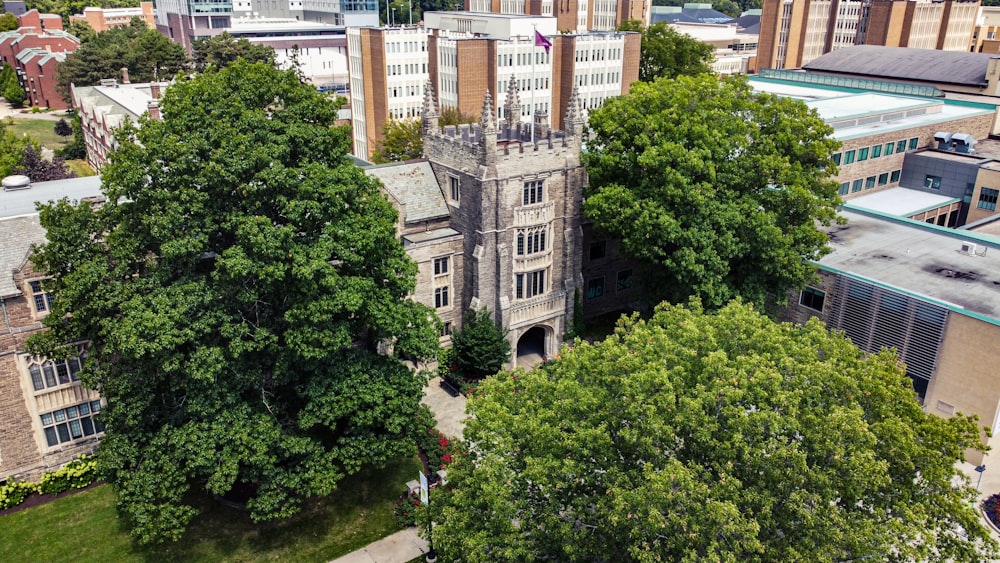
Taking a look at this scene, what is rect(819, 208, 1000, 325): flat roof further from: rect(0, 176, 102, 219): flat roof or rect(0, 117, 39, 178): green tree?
rect(0, 117, 39, 178): green tree

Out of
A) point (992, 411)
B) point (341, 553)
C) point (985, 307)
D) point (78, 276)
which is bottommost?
point (341, 553)

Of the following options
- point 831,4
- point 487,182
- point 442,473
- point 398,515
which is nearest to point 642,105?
point 487,182

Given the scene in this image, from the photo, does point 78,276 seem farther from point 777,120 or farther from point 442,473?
point 777,120

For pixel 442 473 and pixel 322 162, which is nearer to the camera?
pixel 322 162

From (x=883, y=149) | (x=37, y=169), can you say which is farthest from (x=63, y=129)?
(x=883, y=149)

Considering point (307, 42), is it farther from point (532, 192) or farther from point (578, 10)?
point (532, 192)

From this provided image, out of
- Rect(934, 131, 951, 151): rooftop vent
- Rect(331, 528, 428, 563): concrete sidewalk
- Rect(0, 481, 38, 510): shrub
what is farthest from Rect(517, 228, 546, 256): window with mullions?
Rect(934, 131, 951, 151): rooftop vent

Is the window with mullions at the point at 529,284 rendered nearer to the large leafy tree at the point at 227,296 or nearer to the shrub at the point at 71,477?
the large leafy tree at the point at 227,296

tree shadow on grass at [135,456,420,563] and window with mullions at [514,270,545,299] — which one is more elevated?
window with mullions at [514,270,545,299]
